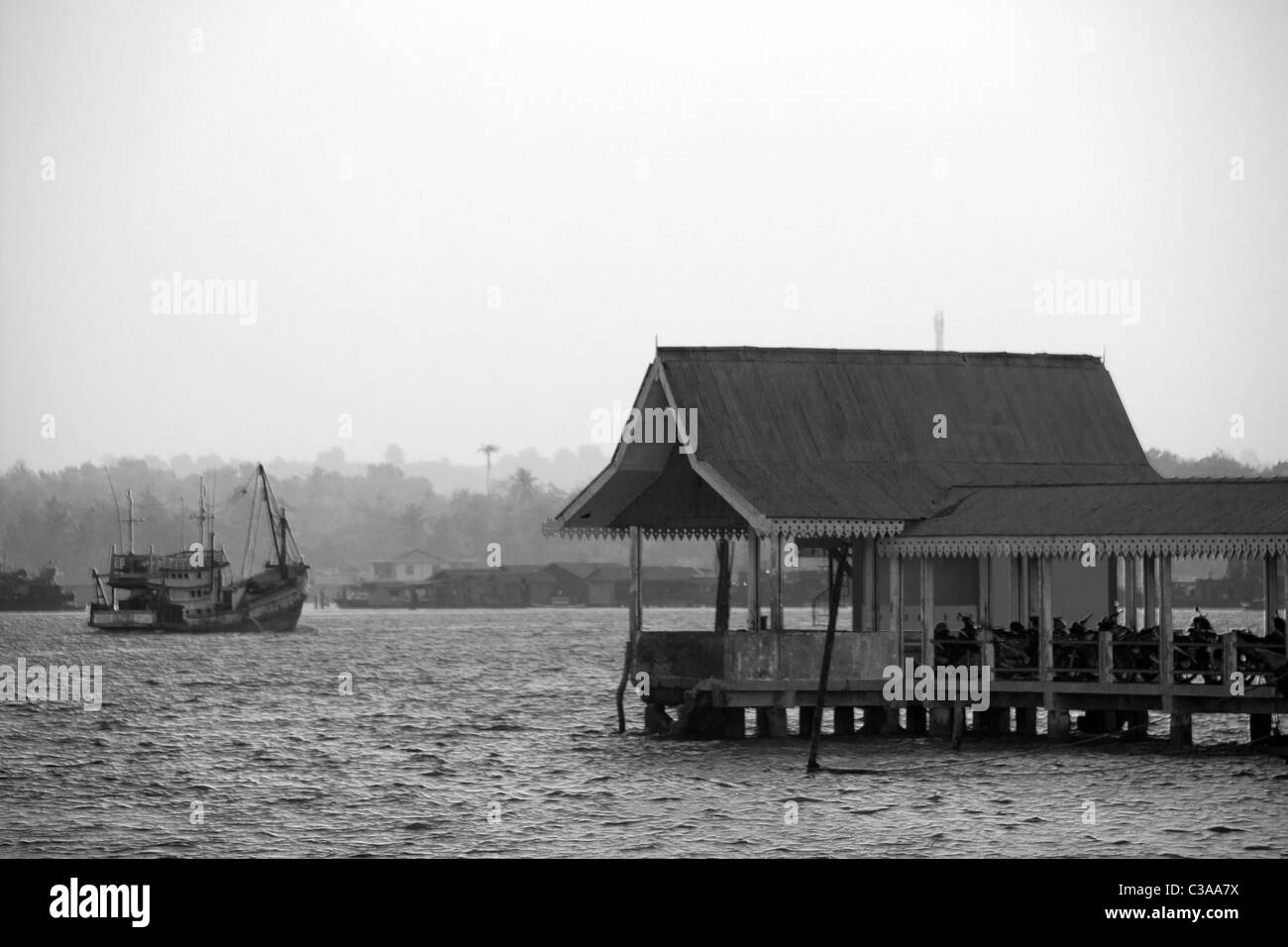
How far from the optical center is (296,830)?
41.4 metres

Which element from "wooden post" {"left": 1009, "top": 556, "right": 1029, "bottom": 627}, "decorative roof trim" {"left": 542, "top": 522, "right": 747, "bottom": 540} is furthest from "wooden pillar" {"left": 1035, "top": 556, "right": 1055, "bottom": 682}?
"decorative roof trim" {"left": 542, "top": 522, "right": 747, "bottom": 540}

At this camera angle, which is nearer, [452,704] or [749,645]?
[749,645]

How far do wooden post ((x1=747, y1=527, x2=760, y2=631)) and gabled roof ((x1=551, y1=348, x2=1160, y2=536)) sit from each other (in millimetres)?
1412

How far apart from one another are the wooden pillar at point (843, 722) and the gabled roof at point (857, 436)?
469cm

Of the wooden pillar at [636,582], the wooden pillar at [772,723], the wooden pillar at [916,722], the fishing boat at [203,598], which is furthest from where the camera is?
the fishing boat at [203,598]

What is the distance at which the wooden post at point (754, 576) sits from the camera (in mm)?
48309

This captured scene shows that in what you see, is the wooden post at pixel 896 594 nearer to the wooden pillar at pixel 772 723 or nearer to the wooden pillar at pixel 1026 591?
the wooden pillar at pixel 1026 591

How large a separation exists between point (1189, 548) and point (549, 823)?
12.8 meters

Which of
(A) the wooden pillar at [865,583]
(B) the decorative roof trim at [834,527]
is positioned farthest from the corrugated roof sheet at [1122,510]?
(A) the wooden pillar at [865,583]

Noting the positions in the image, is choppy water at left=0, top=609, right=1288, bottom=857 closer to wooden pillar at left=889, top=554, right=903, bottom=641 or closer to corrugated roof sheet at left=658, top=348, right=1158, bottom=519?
wooden pillar at left=889, top=554, right=903, bottom=641

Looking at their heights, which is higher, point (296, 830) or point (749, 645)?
point (749, 645)

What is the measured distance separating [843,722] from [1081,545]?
30.7ft
